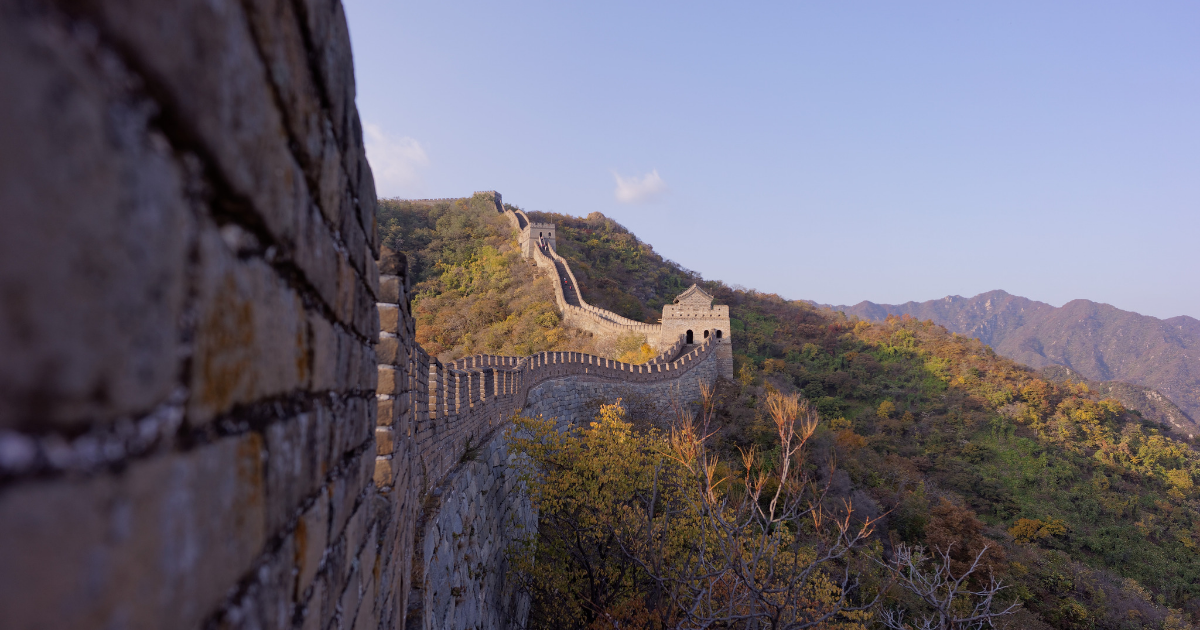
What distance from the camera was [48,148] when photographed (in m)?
0.46

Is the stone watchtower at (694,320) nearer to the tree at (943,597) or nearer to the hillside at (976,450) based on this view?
the hillside at (976,450)

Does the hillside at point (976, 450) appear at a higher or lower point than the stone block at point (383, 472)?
lower

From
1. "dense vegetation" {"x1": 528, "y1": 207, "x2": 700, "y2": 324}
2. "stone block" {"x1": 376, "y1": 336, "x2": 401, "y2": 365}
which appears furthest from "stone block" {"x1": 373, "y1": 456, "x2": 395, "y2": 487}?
"dense vegetation" {"x1": 528, "y1": 207, "x2": 700, "y2": 324}

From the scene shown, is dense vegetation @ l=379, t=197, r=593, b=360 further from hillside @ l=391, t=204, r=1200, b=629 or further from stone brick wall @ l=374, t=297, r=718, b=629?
stone brick wall @ l=374, t=297, r=718, b=629

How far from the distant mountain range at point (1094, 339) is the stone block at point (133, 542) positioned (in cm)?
7350

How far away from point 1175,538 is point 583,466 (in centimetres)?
2755

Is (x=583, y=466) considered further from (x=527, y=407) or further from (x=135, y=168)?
(x=135, y=168)

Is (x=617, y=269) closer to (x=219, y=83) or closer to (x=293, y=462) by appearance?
(x=293, y=462)

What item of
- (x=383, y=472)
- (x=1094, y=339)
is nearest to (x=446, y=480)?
(x=383, y=472)

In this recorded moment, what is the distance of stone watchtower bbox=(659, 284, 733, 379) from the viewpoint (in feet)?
100

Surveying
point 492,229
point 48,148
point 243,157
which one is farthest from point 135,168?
point 492,229

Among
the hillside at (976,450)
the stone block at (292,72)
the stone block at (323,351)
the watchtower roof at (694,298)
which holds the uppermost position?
the watchtower roof at (694,298)

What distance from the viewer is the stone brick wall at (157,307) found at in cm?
44

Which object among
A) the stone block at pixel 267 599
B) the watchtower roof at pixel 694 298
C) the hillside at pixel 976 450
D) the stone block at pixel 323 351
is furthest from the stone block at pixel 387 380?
the watchtower roof at pixel 694 298
